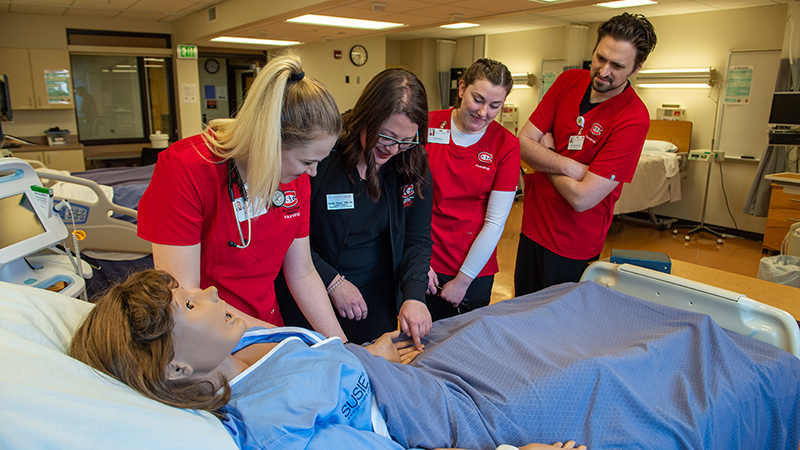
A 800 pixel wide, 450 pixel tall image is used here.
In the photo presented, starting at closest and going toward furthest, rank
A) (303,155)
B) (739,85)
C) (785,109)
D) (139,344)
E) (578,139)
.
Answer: (139,344)
(303,155)
(578,139)
(785,109)
(739,85)

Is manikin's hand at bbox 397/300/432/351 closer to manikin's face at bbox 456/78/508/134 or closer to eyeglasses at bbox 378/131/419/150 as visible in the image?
eyeglasses at bbox 378/131/419/150

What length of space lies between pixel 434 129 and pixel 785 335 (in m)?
1.33

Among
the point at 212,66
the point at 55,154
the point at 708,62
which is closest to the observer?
the point at 708,62

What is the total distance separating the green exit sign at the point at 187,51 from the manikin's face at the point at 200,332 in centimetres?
706

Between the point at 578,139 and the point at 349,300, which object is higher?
the point at 578,139

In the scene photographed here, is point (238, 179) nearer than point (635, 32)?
Yes

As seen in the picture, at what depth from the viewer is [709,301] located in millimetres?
1612

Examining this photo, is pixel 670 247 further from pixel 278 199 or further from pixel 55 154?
pixel 55 154

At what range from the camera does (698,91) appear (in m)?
6.00

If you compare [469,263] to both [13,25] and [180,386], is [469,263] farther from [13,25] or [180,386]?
[13,25]

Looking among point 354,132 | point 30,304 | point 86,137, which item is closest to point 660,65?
point 354,132

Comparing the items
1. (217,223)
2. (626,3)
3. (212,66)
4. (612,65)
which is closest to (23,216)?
(217,223)

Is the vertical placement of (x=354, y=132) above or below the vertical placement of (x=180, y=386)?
above

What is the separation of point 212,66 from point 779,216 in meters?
8.64
